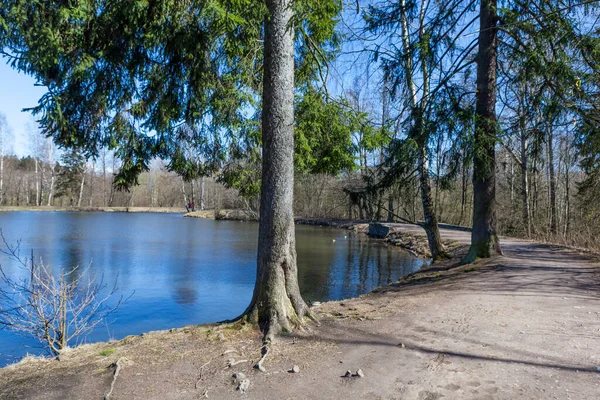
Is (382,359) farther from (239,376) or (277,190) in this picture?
(277,190)

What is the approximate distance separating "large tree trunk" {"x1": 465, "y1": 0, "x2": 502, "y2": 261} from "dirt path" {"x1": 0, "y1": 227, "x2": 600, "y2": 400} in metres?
3.02

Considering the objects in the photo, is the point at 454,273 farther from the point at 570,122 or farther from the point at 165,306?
the point at 165,306

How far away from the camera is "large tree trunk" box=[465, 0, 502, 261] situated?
27.5 feet

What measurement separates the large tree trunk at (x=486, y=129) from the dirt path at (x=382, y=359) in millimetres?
3020

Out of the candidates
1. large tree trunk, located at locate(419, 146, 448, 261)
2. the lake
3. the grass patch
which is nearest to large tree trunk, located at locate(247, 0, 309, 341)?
the grass patch

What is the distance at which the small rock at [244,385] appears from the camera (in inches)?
150

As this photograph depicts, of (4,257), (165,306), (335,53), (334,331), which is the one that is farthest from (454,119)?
(4,257)

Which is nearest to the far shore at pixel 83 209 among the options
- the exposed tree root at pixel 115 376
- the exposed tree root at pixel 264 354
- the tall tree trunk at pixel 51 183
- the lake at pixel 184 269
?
the tall tree trunk at pixel 51 183

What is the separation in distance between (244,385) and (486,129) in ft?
22.7

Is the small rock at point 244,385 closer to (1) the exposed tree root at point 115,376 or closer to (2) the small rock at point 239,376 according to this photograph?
(2) the small rock at point 239,376

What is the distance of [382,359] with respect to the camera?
4.36 metres

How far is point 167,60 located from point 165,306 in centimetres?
611

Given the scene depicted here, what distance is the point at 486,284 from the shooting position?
7.51 metres

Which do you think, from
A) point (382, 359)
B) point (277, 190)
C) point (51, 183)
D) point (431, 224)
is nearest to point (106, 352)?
point (277, 190)
